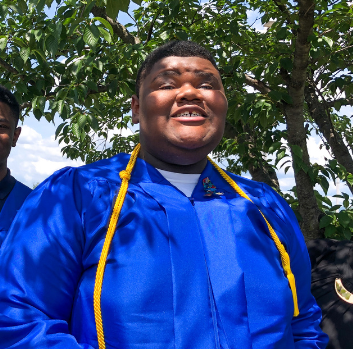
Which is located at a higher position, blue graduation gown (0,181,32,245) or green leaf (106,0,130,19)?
green leaf (106,0,130,19)

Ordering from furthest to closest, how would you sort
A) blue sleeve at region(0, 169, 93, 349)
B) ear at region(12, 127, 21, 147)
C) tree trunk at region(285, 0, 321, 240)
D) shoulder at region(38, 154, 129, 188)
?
tree trunk at region(285, 0, 321, 240) < ear at region(12, 127, 21, 147) < shoulder at region(38, 154, 129, 188) < blue sleeve at region(0, 169, 93, 349)

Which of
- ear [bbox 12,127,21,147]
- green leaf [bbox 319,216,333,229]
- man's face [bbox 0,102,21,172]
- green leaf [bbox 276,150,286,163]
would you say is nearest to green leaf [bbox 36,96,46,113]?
ear [bbox 12,127,21,147]

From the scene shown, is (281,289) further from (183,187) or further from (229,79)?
(229,79)

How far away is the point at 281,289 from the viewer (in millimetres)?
1475

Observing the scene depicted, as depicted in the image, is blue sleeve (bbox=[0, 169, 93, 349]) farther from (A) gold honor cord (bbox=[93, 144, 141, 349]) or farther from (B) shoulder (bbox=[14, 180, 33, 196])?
(B) shoulder (bbox=[14, 180, 33, 196])

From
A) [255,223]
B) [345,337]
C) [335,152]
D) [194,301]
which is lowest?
[345,337]

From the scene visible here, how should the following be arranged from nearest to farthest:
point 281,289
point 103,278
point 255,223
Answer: point 103,278
point 281,289
point 255,223

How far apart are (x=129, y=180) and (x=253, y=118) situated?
7.87 ft

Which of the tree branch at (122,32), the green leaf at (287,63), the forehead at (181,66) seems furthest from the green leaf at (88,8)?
the green leaf at (287,63)

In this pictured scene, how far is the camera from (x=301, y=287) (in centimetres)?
166

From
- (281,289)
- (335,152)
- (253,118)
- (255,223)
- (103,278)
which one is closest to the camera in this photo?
(103,278)

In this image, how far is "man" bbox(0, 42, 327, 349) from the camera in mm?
1279

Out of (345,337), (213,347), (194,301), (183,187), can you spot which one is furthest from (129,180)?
(345,337)

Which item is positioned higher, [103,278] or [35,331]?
[103,278]
